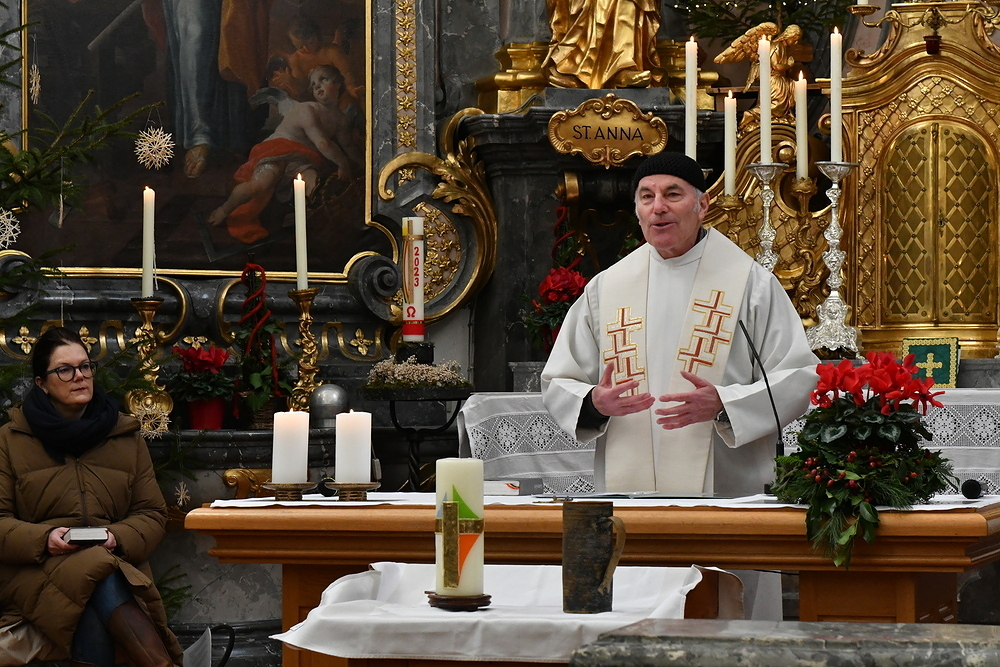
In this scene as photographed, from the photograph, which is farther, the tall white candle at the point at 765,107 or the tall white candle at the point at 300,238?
the tall white candle at the point at 300,238

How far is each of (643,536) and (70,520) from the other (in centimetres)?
274

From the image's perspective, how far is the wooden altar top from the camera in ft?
10.7

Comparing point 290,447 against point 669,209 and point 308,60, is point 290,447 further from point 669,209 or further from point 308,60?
point 308,60

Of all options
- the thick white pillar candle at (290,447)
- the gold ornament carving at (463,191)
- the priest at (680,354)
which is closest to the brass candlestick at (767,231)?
the priest at (680,354)

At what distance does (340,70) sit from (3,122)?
1667 millimetres

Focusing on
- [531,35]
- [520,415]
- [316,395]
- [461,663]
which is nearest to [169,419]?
[316,395]

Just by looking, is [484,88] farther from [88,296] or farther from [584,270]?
[88,296]

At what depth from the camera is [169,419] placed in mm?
6762

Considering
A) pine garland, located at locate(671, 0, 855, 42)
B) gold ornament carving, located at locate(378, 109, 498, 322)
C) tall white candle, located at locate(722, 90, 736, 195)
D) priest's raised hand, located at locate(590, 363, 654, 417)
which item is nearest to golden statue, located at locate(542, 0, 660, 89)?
pine garland, located at locate(671, 0, 855, 42)

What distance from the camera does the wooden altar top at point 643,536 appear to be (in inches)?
129

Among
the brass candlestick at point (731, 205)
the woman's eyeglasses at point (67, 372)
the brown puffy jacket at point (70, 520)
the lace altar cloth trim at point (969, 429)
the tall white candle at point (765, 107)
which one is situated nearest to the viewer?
the brown puffy jacket at point (70, 520)

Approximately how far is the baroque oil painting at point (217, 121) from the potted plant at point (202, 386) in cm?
88

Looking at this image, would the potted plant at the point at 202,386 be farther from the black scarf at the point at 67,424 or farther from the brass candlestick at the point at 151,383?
the black scarf at the point at 67,424

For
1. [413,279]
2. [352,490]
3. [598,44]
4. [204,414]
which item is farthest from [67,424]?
[598,44]
